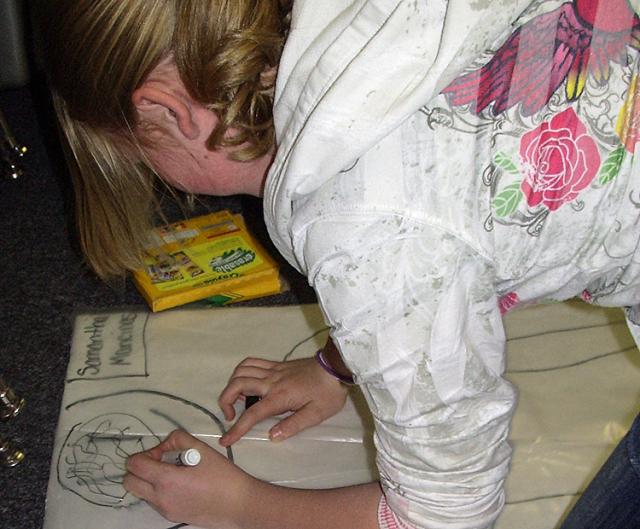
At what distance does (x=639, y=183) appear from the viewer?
19.5 inches

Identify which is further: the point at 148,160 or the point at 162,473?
the point at 162,473

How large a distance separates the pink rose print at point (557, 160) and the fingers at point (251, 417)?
39 cm

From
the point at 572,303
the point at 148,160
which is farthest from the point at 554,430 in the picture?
the point at 148,160

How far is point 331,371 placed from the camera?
2.61 feet

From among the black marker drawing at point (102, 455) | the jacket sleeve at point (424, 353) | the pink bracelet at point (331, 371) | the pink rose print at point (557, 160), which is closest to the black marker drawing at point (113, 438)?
the black marker drawing at point (102, 455)

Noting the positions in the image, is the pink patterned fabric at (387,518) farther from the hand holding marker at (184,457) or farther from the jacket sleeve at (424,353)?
the hand holding marker at (184,457)

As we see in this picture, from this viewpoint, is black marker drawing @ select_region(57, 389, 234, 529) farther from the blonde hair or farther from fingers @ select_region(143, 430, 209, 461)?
the blonde hair

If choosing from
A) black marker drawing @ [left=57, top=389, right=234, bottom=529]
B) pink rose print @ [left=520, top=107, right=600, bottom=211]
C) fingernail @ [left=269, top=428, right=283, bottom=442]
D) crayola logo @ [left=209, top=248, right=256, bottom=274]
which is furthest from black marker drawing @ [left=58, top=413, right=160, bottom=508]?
pink rose print @ [left=520, top=107, right=600, bottom=211]

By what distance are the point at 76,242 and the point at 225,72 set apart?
0.63 meters

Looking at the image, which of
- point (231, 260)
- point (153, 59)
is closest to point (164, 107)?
point (153, 59)

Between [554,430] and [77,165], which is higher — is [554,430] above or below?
below

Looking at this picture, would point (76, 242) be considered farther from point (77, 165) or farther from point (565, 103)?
point (565, 103)

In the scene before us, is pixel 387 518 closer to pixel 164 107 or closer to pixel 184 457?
pixel 184 457

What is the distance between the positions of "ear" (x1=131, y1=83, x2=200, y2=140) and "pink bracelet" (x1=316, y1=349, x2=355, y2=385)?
31 centimetres
